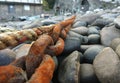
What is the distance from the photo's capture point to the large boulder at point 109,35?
4.15 metres

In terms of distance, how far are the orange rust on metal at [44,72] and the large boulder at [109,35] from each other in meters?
1.46

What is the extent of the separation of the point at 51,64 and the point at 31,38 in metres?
0.43

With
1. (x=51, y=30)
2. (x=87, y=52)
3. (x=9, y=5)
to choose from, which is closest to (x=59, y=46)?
(x=51, y=30)

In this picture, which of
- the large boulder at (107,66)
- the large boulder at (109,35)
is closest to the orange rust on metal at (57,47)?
the large boulder at (107,66)

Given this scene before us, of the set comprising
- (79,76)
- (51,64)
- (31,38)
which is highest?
(31,38)

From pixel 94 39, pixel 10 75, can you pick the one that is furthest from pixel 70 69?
pixel 94 39

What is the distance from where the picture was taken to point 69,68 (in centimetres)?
318

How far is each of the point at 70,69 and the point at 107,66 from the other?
0.40m

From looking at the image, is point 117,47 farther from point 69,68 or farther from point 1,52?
point 1,52

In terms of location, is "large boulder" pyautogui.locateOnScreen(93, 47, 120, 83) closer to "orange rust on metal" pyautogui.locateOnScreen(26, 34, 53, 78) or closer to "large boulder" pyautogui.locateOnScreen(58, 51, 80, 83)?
"large boulder" pyautogui.locateOnScreen(58, 51, 80, 83)

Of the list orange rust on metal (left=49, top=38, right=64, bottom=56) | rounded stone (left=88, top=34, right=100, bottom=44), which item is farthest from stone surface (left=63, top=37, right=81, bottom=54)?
rounded stone (left=88, top=34, right=100, bottom=44)

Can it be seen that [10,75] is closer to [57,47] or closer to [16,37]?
[16,37]

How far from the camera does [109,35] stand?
4.27 metres

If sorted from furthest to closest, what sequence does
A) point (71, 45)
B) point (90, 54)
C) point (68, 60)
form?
point (71, 45)
point (90, 54)
point (68, 60)
